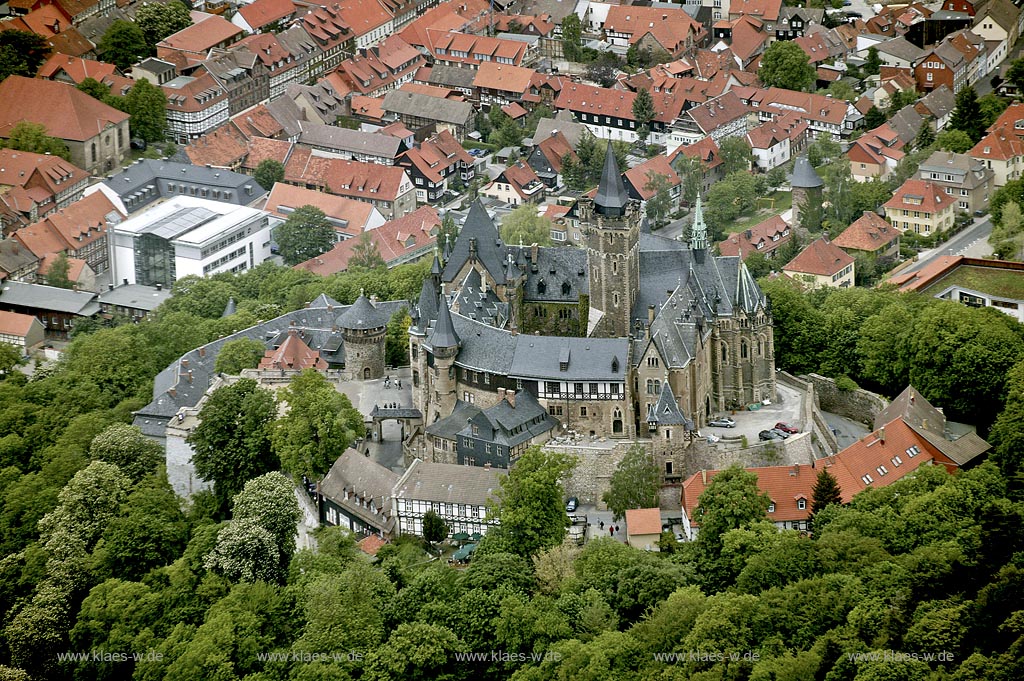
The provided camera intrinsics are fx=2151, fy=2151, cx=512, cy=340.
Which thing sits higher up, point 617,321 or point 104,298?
point 617,321

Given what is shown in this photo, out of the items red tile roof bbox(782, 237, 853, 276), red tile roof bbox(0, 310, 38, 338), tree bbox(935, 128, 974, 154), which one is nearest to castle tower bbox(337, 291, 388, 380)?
red tile roof bbox(782, 237, 853, 276)

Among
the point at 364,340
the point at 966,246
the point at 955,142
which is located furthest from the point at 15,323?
the point at 955,142

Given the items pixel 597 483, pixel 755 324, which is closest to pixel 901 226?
pixel 755 324

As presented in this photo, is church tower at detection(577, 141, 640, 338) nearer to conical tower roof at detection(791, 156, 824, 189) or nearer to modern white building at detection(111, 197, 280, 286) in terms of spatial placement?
conical tower roof at detection(791, 156, 824, 189)

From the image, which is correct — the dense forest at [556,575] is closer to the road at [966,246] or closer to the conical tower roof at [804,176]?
the road at [966,246]

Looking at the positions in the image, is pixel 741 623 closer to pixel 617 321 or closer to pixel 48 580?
pixel 617 321
